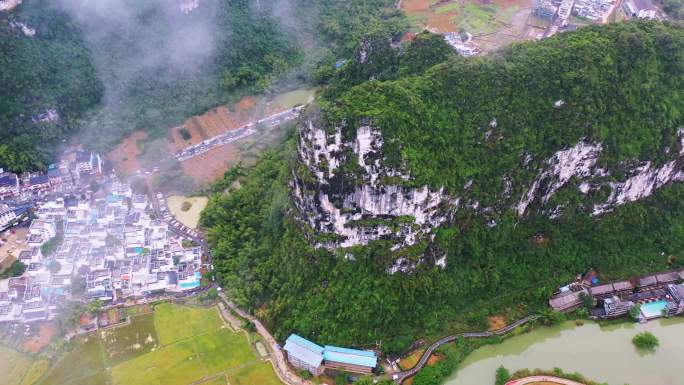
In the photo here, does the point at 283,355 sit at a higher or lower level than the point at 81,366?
lower

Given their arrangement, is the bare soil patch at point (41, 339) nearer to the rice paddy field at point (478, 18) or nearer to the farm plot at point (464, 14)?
the rice paddy field at point (478, 18)

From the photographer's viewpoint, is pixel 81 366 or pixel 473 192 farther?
pixel 473 192

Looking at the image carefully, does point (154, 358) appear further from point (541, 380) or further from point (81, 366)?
point (541, 380)

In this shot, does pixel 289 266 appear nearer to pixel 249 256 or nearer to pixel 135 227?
pixel 249 256

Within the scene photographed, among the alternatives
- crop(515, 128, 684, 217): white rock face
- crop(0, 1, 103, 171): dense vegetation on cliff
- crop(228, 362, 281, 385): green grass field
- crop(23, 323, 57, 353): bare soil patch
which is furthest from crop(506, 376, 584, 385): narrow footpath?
crop(0, 1, 103, 171): dense vegetation on cliff

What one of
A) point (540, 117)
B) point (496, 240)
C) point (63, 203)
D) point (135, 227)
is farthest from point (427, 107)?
point (63, 203)

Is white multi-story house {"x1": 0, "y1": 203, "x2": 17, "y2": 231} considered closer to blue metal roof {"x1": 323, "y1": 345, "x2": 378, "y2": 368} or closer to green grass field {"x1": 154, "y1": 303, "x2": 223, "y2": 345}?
green grass field {"x1": 154, "y1": 303, "x2": 223, "y2": 345}

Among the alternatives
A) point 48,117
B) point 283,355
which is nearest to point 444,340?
point 283,355

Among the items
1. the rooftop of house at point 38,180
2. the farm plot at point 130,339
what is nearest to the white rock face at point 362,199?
the farm plot at point 130,339
